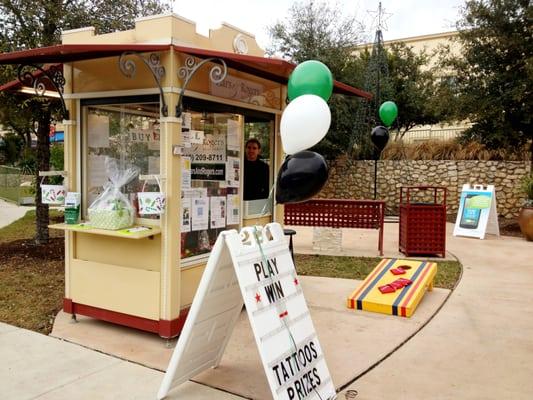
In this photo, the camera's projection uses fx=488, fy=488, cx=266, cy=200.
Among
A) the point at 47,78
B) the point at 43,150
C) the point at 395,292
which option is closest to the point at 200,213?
the point at 47,78

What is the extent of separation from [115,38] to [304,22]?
37.3ft

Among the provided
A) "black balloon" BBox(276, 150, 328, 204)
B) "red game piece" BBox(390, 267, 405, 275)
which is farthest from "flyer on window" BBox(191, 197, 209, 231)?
"red game piece" BBox(390, 267, 405, 275)

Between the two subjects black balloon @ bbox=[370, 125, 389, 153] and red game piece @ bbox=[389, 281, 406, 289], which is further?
black balloon @ bbox=[370, 125, 389, 153]

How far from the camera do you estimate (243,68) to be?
14.5ft

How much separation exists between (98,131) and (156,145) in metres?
0.73

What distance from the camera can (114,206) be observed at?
4180 millimetres

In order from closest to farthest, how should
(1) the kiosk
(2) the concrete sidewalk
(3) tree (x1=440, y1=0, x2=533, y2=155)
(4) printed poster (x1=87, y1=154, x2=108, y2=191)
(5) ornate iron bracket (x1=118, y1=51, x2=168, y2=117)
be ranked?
(5) ornate iron bracket (x1=118, y1=51, x2=168, y2=117), (1) the kiosk, (4) printed poster (x1=87, y1=154, x2=108, y2=191), (3) tree (x1=440, y1=0, x2=533, y2=155), (2) the concrete sidewalk

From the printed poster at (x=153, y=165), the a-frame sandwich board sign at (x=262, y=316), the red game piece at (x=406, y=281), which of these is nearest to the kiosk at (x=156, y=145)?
the printed poster at (x=153, y=165)

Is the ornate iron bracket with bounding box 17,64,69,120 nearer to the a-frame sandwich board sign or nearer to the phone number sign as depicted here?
the phone number sign

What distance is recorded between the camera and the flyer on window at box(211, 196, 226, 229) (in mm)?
4641

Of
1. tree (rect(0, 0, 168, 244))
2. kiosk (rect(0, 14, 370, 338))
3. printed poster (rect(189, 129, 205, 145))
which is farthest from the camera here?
tree (rect(0, 0, 168, 244))

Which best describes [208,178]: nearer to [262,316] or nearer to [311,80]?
[311,80]

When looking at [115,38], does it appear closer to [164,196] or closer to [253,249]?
[164,196]

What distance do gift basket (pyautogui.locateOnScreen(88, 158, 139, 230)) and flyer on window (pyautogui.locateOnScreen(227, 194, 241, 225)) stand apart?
972 millimetres
